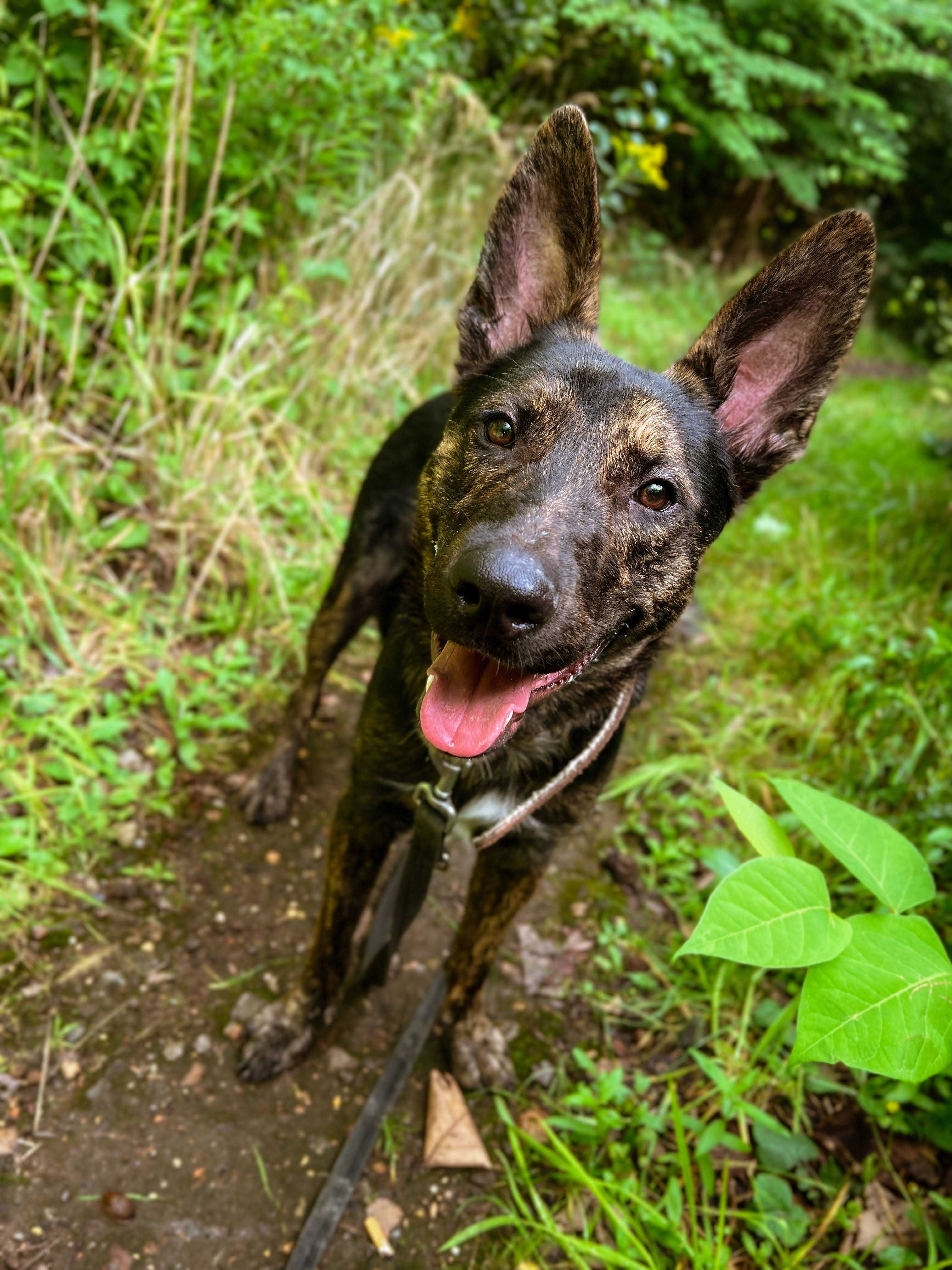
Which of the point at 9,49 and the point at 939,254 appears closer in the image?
the point at 9,49

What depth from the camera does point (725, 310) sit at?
80.5 inches

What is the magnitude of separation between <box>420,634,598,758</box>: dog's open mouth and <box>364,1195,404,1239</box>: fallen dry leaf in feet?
4.37

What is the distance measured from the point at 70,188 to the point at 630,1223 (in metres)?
4.00

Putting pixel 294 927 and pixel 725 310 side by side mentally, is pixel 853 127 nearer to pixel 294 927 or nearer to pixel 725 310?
pixel 725 310

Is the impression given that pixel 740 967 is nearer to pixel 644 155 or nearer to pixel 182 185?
A: pixel 182 185

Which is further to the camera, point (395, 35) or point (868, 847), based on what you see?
point (395, 35)

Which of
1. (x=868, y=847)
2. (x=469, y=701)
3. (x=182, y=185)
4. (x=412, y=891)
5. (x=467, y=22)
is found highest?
(x=467, y=22)

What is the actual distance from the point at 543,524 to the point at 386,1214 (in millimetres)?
1837

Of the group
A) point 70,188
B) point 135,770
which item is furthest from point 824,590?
point 70,188

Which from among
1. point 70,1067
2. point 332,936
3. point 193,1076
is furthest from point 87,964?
point 332,936

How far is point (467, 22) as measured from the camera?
229 inches

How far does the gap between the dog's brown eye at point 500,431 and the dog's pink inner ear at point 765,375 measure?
0.61m

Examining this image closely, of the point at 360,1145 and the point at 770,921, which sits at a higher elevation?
the point at 770,921

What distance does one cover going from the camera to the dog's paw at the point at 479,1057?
2.48m
